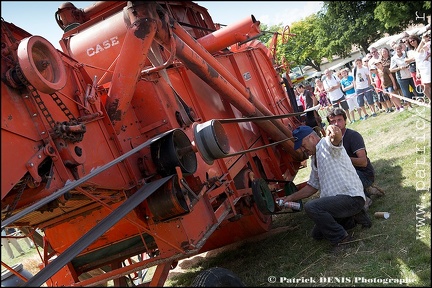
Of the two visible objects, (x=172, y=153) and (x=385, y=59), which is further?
(x=385, y=59)

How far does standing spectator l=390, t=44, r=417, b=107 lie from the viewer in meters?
10.6

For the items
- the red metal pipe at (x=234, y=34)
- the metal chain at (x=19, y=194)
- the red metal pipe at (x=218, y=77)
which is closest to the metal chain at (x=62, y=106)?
the metal chain at (x=19, y=194)

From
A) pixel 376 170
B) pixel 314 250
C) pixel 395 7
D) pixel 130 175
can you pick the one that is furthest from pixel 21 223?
pixel 376 170

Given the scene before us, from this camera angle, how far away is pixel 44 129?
3072mm

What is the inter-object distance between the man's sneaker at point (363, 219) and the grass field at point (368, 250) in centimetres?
7

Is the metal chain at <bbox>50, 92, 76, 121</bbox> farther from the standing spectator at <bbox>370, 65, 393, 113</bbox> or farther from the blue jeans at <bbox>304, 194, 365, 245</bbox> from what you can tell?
the standing spectator at <bbox>370, 65, 393, 113</bbox>

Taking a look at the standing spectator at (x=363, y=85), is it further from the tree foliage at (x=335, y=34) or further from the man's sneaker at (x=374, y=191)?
the man's sneaker at (x=374, y=191)

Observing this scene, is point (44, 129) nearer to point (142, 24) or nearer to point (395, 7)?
point (142, 24)

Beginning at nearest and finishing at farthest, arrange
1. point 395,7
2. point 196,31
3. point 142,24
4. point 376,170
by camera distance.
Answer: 1. point 142,24
2. point 395,7
3. point 196,31
4. point 376,170

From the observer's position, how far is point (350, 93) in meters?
13.8

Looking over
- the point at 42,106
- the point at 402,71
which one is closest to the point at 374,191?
the point at 42,106

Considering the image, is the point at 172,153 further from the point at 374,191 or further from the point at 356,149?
the point at 374,191

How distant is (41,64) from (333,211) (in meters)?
3.39

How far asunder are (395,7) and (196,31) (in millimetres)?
2641
